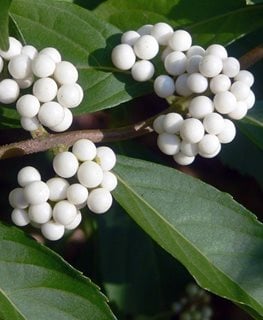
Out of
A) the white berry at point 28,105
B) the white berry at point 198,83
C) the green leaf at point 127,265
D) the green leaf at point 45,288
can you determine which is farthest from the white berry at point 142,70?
the green leaf at point 127,265

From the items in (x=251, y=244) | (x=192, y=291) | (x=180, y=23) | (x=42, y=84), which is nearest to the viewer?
(x=42, y=84)

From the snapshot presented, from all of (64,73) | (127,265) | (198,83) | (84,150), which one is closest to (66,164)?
(84,150)

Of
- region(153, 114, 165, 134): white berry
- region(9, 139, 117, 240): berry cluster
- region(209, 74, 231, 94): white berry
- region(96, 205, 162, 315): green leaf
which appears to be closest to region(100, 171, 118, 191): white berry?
region(9, 139, 117, 240): berry cluster

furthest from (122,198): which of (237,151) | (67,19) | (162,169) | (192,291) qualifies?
(192,291)

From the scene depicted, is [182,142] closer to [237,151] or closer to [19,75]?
[19,75]

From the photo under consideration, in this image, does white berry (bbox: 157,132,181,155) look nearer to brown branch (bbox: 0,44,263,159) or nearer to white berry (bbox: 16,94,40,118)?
brown branch (bbox: 0,44,263,159)

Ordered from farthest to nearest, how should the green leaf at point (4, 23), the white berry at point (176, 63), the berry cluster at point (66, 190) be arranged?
the white berry at point (176, 63), the berry cluster at point (66, 190), the green leaf at point (4, 23)

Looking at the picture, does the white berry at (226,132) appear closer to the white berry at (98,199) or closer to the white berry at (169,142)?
the white berry at (169,142)
